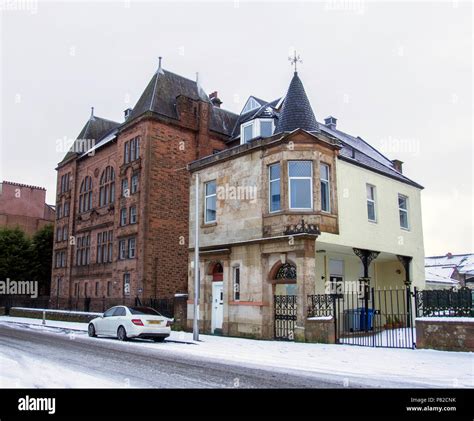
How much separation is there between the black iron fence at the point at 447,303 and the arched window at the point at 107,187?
2878 centimetres

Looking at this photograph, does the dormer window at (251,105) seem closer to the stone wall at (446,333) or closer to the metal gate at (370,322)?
the metal gate at (370,322)

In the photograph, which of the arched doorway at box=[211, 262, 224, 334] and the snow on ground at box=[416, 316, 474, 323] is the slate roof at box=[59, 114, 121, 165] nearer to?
the arched doorway at box=[211, 262, 224, 334]

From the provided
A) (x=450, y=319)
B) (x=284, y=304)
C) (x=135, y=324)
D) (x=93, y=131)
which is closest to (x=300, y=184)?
(x=284, y=304)

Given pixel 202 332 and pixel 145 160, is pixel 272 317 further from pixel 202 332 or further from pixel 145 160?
pixel 145 160

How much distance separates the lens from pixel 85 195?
148 feet

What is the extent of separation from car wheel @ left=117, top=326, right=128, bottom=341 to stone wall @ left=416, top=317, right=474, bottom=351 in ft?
35.9

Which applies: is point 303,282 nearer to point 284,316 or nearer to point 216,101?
point 284,316

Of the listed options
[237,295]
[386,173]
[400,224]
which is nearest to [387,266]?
[400,224]

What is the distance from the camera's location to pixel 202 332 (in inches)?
930

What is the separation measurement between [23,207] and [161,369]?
56.4m

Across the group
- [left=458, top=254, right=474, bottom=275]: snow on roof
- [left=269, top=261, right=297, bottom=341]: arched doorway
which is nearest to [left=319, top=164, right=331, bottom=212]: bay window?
[left=269, top=261, right=297, bottom=341]: arched doorway
